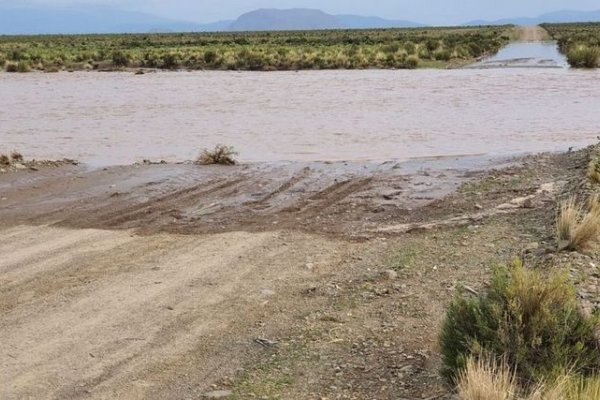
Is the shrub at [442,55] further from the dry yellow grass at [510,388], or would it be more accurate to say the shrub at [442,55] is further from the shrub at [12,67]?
the dry yellow grass at [510,388]

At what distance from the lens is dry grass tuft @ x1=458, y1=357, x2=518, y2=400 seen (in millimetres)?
3789

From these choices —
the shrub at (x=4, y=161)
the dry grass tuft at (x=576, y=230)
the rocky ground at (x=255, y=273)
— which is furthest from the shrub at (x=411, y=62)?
the dry grass tuft at (x=576, y=230)

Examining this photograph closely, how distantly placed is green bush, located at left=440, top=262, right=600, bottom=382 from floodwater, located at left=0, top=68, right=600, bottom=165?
9.66 metres

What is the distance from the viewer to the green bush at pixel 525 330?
442 cm

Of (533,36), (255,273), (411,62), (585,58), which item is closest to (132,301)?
(255,273)

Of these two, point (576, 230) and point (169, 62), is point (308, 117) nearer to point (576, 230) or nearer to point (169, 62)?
point (576, 230)

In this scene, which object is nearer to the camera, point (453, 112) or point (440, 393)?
point (440, 393)

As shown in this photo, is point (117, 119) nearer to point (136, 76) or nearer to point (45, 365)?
point (45, 365)

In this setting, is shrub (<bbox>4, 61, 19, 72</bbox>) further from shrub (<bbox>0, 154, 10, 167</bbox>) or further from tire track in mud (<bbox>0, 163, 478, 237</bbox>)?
tire track in mud (<bbox>0, 163, 478, 237</bbox>)

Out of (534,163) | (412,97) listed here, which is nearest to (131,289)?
(534,163)

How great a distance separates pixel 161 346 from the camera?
223 inches

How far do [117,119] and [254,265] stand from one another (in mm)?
14628

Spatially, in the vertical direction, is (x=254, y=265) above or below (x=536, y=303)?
below

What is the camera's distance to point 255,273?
292 inches
